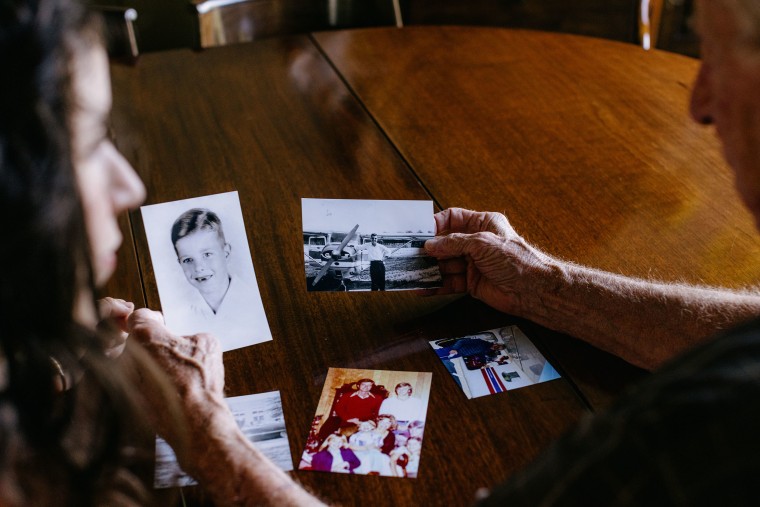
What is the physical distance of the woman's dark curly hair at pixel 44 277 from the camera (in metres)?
0.64

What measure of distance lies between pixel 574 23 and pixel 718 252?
327 centimetres

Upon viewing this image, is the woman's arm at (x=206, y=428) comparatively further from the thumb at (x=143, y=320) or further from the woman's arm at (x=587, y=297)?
the woman's arm at (x=587, y=297)

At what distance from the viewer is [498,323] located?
4.19 ft

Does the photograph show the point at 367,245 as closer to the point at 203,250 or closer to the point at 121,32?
the point at 203,250

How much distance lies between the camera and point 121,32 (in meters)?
2.21

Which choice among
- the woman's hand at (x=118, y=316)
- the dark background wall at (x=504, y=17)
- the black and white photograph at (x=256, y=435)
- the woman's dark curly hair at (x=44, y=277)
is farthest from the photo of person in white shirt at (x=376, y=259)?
the dark background wall at (x=504, y=17)

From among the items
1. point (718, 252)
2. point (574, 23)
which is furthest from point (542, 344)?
point (574, 23)

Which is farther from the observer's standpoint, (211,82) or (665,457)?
(211,82)

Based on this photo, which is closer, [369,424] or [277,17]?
[369,424]

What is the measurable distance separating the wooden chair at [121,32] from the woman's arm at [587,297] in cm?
A: 131

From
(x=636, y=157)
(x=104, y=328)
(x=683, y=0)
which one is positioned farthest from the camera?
(x=683, y=0)

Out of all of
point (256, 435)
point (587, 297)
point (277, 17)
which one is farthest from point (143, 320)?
→ point (277, 17)

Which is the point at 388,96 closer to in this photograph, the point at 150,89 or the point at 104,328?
the point at 150,89

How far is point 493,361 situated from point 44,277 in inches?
28.5
